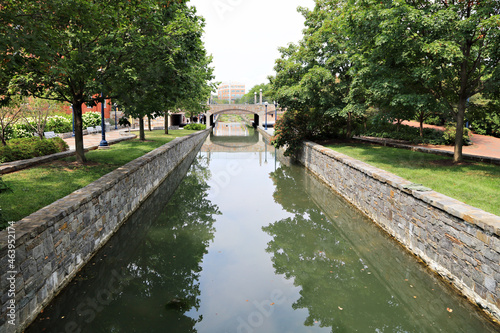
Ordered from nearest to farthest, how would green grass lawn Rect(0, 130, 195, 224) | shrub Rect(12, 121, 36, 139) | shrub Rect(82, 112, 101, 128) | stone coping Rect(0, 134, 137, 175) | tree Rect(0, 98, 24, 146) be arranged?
1. green grass lawn Rect(0, 130, 195, 224)
2. stone coping Rect(0, 134, 137, 175)
3. tree Rect(0, 98, 24, 146)
4. shrub Rect(12, 121, 36, 139)
5. shrub Rect(82, 112, 101, 128)

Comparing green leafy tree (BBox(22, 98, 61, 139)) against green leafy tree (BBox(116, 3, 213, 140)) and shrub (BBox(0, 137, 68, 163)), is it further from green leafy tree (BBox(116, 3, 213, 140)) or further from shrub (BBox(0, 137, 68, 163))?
green leafy tree (BBox(116, 3, 213, 140))

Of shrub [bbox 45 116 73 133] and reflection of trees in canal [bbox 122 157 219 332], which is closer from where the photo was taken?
reflection of trees in canal [bbox 122 157 219 332]

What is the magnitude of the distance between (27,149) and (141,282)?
8.87m

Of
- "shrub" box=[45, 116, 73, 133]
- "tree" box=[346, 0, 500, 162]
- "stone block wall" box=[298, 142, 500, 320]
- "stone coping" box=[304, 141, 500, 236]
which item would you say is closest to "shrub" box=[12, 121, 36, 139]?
"shrub" box=[45, 116, 73, 133]

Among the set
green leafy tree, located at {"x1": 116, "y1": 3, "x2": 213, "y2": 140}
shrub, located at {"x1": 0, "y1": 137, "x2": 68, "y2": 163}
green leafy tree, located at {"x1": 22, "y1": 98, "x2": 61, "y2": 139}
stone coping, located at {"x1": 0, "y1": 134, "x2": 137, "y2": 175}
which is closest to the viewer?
stone coping, located at {"x1": 0, "y1": 134, "x2": 137, "y2": 175}

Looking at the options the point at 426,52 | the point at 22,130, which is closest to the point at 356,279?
the point at 426,52

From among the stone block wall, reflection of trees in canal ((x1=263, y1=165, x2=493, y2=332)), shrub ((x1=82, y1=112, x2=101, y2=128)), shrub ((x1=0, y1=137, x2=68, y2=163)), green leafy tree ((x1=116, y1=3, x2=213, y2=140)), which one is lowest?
reflection of trees in canal ((x1=263, y1=165, x2=493, y2=332))

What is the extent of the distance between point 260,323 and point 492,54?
34.8ft

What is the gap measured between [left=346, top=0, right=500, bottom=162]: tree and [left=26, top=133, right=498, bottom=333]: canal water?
18.1ft

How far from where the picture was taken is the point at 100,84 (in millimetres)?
10602

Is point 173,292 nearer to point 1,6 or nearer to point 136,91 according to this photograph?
point 1,6

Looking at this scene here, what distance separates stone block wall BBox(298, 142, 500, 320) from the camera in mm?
5383

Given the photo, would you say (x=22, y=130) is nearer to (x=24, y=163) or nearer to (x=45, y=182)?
(x=24, y=163)

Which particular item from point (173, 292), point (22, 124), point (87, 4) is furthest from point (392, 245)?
point (22, 124)
